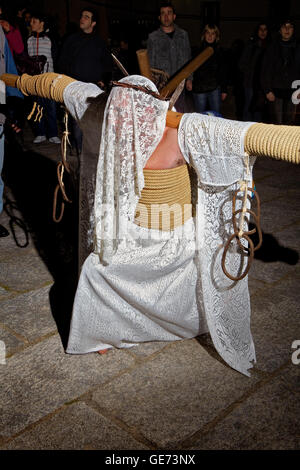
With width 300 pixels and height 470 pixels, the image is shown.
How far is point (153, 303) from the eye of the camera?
104 inches

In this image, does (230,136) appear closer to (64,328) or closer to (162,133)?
(162,133)

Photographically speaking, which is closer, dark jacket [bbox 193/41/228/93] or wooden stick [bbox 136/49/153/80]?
wooden stick [bbox 136/49/153/80]

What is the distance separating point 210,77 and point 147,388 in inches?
205

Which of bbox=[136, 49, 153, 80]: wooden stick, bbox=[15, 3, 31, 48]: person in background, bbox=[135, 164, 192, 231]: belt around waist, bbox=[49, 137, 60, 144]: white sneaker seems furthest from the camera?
bbox=[15, 3, 31, 48]: person in background

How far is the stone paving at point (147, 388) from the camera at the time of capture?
215 cm

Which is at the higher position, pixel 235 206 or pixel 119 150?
pixel 119 150

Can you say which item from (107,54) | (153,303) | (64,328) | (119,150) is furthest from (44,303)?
(107,54)

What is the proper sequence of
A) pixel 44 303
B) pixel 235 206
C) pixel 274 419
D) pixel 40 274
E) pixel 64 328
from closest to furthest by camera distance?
pixel 274 419 < pixel 235 206 < pixel 64 328 < pixel 44 303 < pixel 40 274

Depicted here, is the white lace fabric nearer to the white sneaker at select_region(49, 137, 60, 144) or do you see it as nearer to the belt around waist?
the belt around waist

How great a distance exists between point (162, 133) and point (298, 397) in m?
1.42

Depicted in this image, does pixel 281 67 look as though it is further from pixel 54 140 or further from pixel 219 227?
pixel 219 227

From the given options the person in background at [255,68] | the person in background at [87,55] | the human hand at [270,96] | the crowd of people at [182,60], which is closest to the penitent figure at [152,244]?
the crowd of people at [182,60]

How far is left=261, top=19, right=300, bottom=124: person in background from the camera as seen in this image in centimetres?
642

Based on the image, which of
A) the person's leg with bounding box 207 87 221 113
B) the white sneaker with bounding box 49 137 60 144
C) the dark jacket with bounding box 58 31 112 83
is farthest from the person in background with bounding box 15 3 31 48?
the person's leg with bounding box 207 87 221 113
